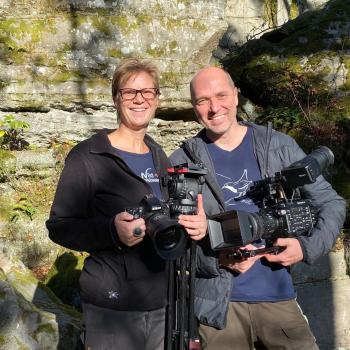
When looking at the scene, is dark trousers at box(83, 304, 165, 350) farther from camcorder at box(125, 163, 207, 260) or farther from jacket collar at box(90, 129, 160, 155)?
jacket collar at box(90, 129, 160, 155)

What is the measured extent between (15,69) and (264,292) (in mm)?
5038

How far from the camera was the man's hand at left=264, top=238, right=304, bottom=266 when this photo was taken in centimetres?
260

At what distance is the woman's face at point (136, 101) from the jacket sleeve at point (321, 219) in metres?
0.87

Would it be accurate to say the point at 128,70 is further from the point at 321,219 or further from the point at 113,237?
the point at 321,219

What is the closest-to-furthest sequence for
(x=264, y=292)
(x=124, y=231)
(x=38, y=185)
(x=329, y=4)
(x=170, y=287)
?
(x=124, y=231), (x=170, y=287), (x=264, y=292), (x=38, y=185), (x=329, y=4)

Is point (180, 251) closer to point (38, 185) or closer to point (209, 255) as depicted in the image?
point (209, 255)

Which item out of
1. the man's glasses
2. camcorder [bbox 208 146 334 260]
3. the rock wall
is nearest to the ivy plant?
the rock wall

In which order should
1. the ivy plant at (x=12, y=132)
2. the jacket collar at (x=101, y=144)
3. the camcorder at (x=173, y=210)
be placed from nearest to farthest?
the camcorder at (x=173, y=210) < the jacket collar at (x=101, y=144) < the ivy plant at (x=12, y=132)

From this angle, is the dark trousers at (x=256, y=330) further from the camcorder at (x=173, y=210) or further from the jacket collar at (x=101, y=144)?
the jacket collar at (x=101, y=144)

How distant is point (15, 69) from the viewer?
21.2 ft

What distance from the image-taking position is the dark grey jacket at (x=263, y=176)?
2.61m

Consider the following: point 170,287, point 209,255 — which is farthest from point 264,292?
point 170,287

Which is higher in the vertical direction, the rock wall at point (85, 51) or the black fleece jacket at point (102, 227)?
the rock wall at point (85, 51)

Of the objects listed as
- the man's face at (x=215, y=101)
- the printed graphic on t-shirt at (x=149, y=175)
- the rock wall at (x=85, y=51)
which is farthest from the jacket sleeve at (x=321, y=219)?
the rock wall at (x=85, y=51)
